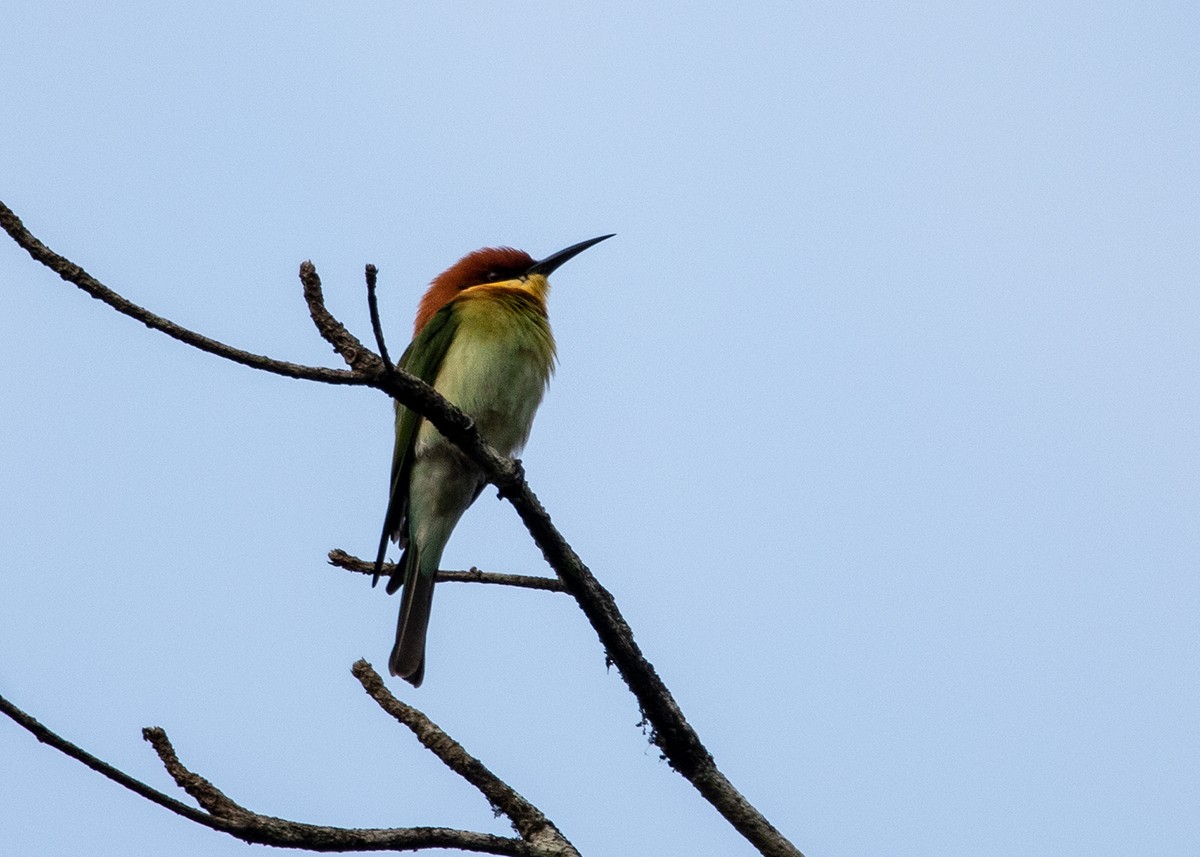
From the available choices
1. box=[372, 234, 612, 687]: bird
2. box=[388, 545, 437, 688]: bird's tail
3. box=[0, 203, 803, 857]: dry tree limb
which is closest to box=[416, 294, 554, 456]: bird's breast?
box=[372, 234, 612, 687]: bird

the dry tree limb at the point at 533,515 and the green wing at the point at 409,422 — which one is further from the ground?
the green wing at the point at 409,422

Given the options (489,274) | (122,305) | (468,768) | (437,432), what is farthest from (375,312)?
(489,274)

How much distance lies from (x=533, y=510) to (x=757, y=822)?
85cm

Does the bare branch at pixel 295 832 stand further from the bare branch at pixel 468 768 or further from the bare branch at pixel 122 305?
the bare branch at pixel 122 305

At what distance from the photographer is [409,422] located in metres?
5.07

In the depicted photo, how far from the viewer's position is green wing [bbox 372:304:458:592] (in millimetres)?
5023

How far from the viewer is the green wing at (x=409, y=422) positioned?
5023 mm

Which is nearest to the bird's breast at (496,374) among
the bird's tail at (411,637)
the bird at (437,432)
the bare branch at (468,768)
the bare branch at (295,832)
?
the bird at (437,432)

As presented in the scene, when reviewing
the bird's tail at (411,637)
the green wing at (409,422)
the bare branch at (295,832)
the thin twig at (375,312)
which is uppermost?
the green wing at (409,422)

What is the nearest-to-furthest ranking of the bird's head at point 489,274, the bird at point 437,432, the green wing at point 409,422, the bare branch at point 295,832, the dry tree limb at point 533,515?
the bare branch at point 295,832
the dry tree limb at point 533,515
the bird at point 437,432
the green wing at point 409,422
the bird's head at point 489,274

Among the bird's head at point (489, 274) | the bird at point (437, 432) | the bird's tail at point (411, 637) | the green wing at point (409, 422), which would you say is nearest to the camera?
the bird's tail at point (411, 637)

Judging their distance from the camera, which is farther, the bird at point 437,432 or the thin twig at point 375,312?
the bird at point 437,432

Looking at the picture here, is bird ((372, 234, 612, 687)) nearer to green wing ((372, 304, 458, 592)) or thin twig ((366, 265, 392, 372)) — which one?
green wing ((372, 304, 458, 592))

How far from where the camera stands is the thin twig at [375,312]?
242 cm
